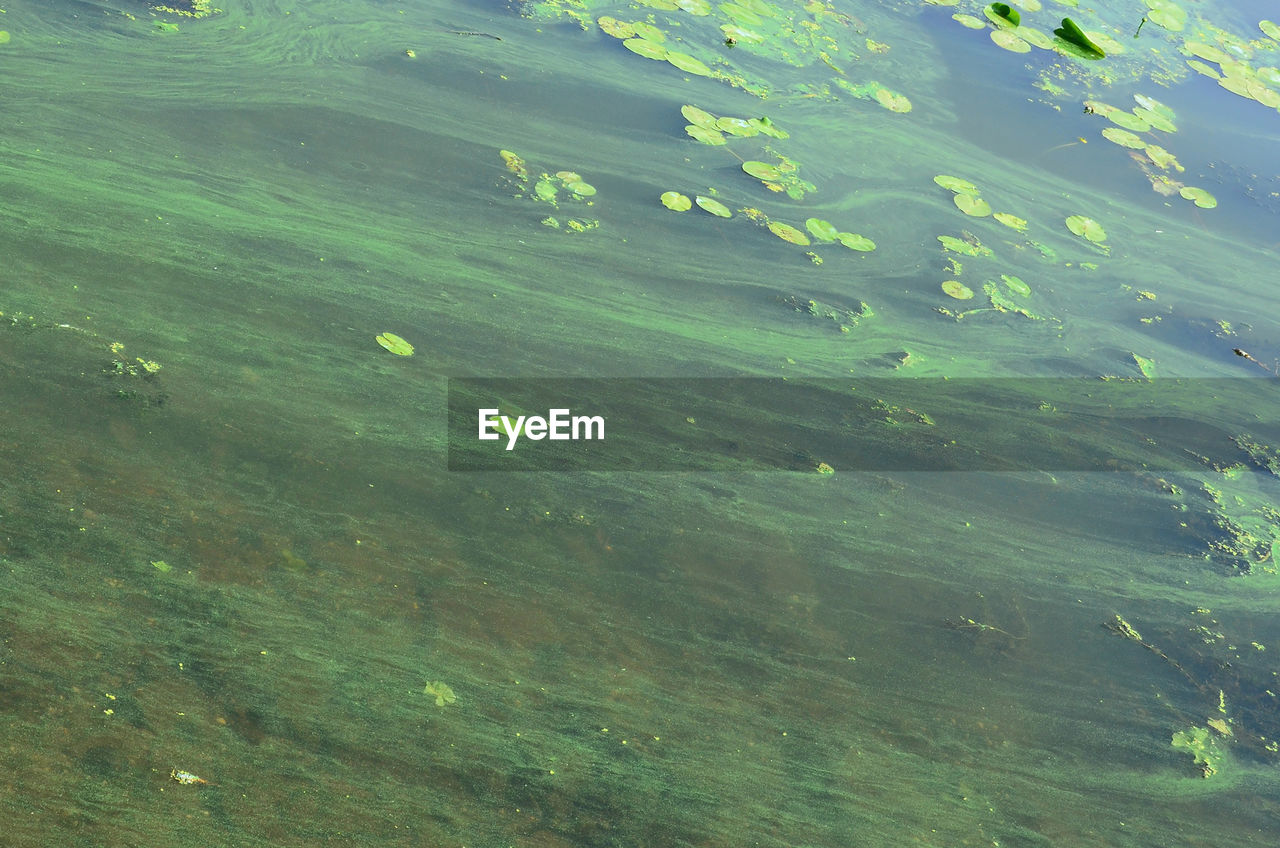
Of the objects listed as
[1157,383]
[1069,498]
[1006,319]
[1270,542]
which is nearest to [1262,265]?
[1157,383]

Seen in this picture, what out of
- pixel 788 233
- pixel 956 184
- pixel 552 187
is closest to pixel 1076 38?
pixel 788 233

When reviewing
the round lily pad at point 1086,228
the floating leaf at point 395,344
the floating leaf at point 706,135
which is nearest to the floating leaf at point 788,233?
the floating leaf at point 706,135

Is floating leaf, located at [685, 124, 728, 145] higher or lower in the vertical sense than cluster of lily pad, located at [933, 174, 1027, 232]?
lower

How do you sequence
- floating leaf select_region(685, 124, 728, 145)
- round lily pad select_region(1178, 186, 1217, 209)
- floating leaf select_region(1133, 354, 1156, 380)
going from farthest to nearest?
round lily pad select_region(1178, 186, 1217, 209) < floating leaf select_region(685, 124, 728, 145) < floating leaf select_region(1133, 354, 1156, 380)

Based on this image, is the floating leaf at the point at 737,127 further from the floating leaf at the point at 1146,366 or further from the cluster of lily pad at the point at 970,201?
the floating leaf at the point at 1146,366

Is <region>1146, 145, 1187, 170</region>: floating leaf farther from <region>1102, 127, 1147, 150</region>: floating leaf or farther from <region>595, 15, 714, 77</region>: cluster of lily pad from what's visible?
<region>595, 15, 714, 77</region>: cluster of lily pad

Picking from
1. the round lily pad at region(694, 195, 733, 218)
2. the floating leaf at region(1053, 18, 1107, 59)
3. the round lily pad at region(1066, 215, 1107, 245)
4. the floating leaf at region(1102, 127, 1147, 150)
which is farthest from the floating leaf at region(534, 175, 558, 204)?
the floating leaf at region(1102, 127, 1147, 150)

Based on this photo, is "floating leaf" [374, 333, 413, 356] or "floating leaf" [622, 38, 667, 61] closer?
"floating leaf" [374, 333, 413, 356]
